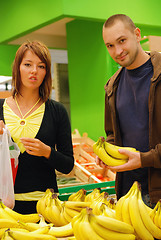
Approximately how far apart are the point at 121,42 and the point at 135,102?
35cm

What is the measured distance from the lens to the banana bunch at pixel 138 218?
1.46 m

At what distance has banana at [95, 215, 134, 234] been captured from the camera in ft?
4.55

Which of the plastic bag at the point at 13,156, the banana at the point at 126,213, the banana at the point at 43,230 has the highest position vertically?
the plastic bag at the point at 13,156

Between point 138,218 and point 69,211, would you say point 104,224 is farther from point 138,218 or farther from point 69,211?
point 69,211

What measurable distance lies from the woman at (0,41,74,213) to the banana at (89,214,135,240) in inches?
32.5

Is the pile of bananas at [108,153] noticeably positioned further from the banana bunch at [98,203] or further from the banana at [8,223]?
the banana at [8,223]

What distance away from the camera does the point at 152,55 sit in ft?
6.92

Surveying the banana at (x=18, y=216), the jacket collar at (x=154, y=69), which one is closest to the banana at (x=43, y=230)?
the banana at (x=18, y=216)

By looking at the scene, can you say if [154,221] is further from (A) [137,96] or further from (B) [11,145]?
(B) [11,145]

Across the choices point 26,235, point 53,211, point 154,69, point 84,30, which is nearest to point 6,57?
point 84,30

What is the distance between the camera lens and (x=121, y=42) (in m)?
1.98

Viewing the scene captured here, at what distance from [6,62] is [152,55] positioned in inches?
227

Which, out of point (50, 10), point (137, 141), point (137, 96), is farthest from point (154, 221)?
point (50, 10)

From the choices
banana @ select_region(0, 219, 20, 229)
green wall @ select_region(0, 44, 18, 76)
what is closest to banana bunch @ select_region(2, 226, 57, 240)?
banana @ select_region(0, 219, 20, 229)
